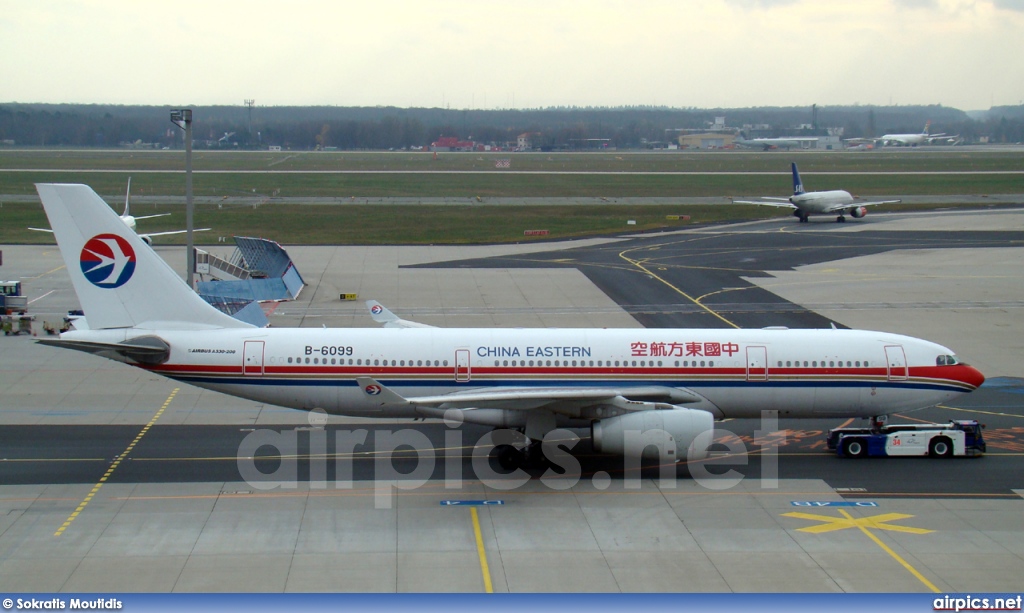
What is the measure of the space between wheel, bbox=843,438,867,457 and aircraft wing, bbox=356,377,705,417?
19.2 feet

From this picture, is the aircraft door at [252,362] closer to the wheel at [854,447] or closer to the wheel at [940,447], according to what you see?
the wheel at [854,447]

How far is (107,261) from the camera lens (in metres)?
26.4

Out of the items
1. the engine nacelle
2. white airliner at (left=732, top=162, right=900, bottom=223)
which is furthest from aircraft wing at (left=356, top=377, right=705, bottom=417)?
white airliner at (left=732, top=162, right=900, bottom=223)

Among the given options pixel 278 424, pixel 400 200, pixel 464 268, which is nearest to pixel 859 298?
pixel 464 268

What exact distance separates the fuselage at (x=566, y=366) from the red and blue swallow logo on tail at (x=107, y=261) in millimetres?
1540

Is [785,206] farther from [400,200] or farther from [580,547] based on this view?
[580,547]

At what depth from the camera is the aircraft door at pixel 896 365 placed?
27.8m

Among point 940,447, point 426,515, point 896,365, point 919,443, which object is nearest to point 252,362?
point 426,515

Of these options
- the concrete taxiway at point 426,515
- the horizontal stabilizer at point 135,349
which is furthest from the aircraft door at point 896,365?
the horizontal stabilizer at point 135,349

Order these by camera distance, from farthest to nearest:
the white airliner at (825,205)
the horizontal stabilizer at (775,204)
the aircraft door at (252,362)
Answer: the horizontal stabilizer at (775,204)
the white airliner at (825,205)
the aircraft door at (252,362)

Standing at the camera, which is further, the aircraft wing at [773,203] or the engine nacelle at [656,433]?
the aircraft wing at [773,203]

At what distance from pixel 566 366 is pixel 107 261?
1371cm

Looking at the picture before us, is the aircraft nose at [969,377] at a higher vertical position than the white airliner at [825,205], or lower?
lower

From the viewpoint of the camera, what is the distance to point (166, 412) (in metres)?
32.1
